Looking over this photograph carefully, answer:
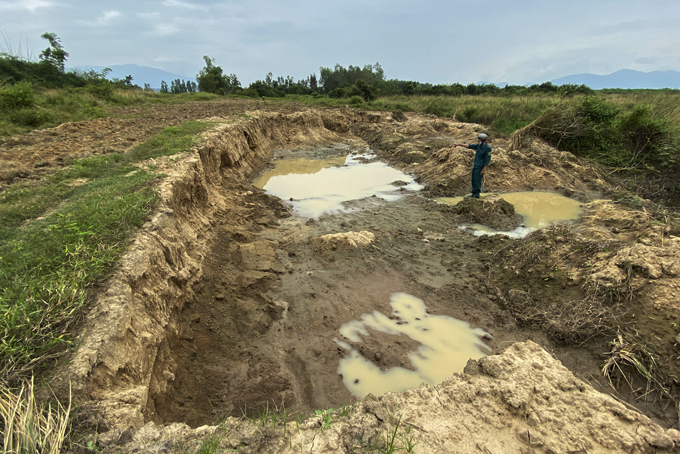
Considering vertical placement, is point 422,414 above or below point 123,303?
below

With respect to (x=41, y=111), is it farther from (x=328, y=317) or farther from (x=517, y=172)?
(x=517, y=172)

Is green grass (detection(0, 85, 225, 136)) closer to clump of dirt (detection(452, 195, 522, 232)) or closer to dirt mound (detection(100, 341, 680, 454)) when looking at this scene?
dirt mound (detection(100, 341, 680, 454))

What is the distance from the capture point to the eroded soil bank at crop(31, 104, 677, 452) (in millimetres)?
2410

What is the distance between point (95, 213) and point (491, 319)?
602cm

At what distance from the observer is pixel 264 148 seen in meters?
14.8

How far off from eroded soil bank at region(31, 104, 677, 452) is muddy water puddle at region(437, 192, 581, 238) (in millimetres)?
656

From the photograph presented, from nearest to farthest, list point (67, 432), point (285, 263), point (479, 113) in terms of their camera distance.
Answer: point (67, 432) → point (285, 263) → point (479, 113)

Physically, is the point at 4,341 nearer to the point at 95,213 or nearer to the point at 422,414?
the point at 95,213

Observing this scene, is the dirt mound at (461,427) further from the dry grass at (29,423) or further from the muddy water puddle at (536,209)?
the muddy water puddle at (536,209)

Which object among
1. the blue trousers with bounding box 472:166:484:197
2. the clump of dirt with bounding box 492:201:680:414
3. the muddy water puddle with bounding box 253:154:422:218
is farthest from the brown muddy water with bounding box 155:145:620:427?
the blue trousers with bounding box 472:166:484:197

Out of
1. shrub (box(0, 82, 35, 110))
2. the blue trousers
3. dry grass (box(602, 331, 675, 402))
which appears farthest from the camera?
shrub (box(0, 82, 35, 110))

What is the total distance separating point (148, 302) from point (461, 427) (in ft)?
11.5

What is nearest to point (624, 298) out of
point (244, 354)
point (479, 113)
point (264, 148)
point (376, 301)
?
point (376, 301)

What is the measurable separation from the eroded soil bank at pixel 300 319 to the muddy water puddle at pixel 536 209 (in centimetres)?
66
